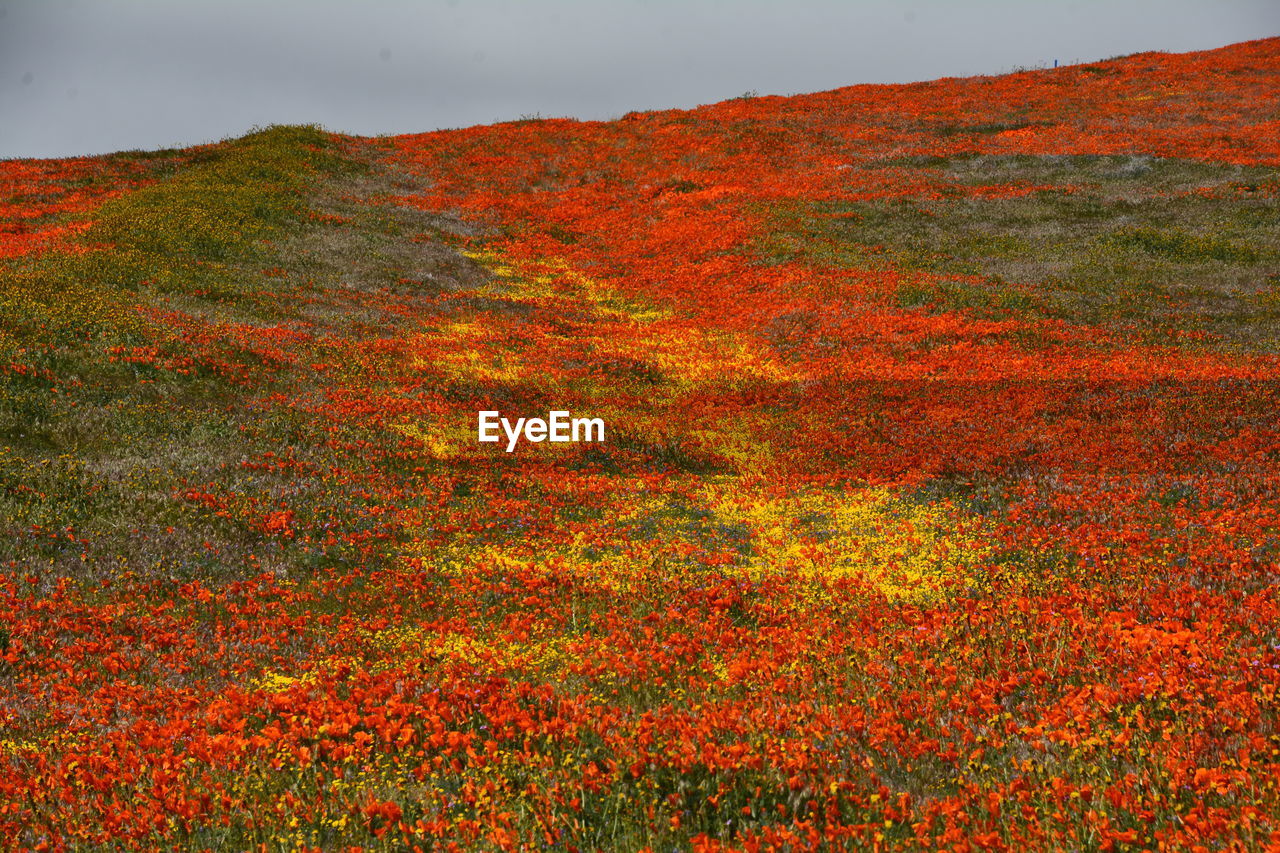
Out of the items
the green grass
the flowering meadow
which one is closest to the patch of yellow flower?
the flowering meadow

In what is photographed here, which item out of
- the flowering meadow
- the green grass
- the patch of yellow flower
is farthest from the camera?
the green grass

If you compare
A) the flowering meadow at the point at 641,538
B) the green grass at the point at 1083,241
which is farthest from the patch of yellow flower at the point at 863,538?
the green grass at the point at 1083,241

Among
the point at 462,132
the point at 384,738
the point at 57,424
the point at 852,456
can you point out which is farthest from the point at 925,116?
the point at 384,738

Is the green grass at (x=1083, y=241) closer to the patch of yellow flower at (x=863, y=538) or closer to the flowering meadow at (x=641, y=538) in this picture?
the flowering meadow at (x=641, y=538)

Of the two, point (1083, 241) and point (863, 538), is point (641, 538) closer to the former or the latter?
point (863, 538)

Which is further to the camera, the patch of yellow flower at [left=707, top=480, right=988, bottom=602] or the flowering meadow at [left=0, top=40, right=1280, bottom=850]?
the patch of yellow flower at [left=707, top=480, right=988, bottom=602]

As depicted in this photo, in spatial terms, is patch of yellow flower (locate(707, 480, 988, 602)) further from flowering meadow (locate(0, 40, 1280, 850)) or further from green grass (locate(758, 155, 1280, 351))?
green grass (locate(758, 155, 1280, 351))

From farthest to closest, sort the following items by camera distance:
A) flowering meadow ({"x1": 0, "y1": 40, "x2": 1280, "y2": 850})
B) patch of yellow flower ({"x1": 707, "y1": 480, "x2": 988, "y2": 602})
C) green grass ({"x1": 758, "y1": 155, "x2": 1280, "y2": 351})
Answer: green grass ({"x1": 758, "y1": 155, "x2": 1280, "y2": 351}) < patch of yellow flower ({"x1": 707, "y1": 480, "x2": 988, "y2": 602}) < flowering meadow ({"x1": 0, "y1": 40, "x2": 1280, "y2": 850})

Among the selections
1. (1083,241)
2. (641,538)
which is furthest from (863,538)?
(1083,241)

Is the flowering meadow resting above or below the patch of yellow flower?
above

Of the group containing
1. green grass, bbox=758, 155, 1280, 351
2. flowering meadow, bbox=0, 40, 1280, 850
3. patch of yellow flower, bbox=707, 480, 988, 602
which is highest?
green grass, bbox=758, 155, 1280, 351
